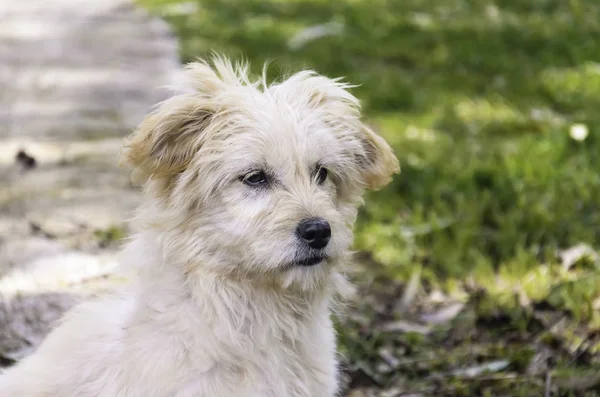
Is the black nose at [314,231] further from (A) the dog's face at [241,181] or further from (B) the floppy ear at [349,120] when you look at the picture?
(B) the floppy ear at [349,120]

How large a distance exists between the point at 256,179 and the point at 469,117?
4.68 metres

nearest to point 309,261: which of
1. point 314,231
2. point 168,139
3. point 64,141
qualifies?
point 314,231

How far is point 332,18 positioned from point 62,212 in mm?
6507

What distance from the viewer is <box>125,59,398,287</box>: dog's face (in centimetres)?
351

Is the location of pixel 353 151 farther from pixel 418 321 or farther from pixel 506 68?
pixel 506 68

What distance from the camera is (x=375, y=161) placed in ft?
13.5

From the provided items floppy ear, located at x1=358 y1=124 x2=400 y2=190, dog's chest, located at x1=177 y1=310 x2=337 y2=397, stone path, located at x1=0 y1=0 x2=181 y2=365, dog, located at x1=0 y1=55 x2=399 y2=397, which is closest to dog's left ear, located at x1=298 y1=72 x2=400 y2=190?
floppy ear, located at x1=358 y1=124 x2=400 y2=190

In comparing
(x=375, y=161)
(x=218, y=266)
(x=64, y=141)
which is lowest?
(x=218, y=266)

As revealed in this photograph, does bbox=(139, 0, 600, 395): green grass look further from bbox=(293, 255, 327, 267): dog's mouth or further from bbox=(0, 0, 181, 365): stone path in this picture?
bbox=(293, 255, 327, 267): dog's mouth

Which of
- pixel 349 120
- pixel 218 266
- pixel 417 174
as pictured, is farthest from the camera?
pixel 417 174

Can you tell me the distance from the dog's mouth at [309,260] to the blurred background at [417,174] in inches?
48.5

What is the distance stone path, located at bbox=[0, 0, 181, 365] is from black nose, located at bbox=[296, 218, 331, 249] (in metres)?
1.34

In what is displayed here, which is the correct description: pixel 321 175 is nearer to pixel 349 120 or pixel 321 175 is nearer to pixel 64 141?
pixel 349 120

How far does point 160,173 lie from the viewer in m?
3.65
